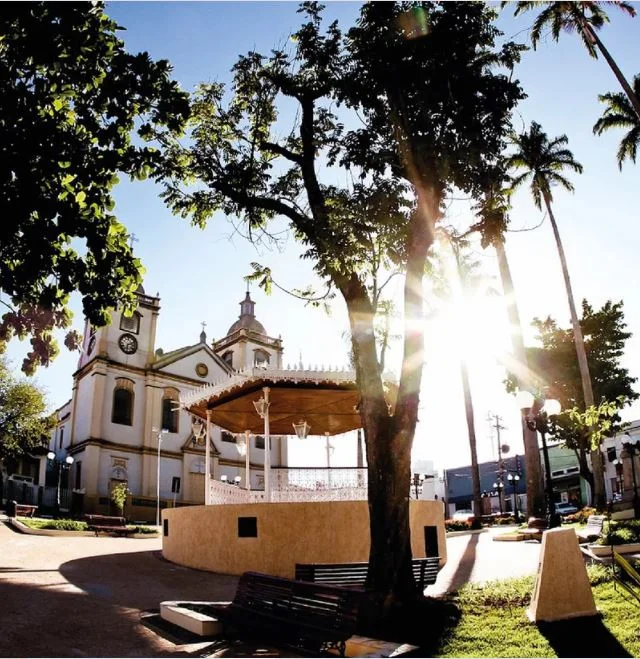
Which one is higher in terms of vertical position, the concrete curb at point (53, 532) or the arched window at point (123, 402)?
the arched window at point (123, 402)

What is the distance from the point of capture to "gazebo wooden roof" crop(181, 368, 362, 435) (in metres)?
14.6

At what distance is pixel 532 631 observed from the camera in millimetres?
6820

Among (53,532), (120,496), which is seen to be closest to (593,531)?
(53,532)

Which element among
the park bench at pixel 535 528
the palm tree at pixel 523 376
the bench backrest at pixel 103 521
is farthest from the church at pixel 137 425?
the park bench at pixel 535 528

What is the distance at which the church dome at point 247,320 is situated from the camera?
54375mm

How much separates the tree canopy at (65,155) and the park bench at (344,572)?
5.62 metres

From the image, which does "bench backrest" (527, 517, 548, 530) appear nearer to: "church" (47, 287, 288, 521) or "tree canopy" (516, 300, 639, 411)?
"tree canopy" (516, 300, 639, 411)

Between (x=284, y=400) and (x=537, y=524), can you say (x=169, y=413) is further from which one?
(x=284, y=400)

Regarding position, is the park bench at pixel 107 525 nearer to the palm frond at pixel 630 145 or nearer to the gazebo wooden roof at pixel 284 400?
the gazebo wooden roof at pixel 284 400

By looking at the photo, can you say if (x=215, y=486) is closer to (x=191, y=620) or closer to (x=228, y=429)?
(x=228, y=429)

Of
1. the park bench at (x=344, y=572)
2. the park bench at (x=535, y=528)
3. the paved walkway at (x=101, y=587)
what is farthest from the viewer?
the park bench at (x=535, y=528)

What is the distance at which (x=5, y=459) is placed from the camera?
40406mm

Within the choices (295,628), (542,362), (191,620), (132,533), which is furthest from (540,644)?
(542,362)

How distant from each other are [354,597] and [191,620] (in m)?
2.79
